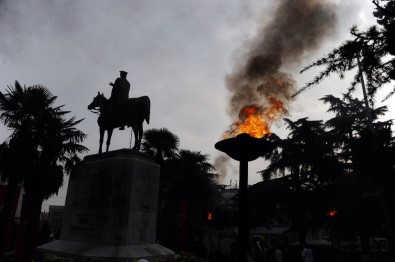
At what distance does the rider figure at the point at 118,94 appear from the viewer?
37.4ft

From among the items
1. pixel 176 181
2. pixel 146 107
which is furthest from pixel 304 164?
pixel 146 107

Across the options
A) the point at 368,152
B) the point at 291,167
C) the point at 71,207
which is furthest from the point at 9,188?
the point at 291,167

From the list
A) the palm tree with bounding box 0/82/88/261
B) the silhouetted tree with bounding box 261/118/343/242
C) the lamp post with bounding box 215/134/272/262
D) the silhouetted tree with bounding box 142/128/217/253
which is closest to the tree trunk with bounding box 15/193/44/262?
the palm tree with bounding box 0/82/88/261

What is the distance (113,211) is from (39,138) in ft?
19.4

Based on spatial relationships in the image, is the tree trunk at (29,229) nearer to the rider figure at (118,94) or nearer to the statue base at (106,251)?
the statue base at (106,251)

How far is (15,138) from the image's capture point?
12961mm

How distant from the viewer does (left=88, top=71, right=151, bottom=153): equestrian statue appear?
11.2m

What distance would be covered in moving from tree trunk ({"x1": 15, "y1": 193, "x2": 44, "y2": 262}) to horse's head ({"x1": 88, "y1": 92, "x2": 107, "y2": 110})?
4.20m

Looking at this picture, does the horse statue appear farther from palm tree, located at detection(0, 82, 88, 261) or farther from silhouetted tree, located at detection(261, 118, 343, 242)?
silhouetted tree, located at detection(261, 118, 343, 242)

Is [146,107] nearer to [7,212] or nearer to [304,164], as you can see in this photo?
[7,212]

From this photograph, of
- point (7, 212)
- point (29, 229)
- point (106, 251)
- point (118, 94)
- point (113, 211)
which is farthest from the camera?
point (118, 94)

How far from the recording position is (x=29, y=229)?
1090 centimetres

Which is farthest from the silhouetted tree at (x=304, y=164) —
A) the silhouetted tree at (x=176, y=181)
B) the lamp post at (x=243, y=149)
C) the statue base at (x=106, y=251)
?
the lamp post at (x=243, y=149)

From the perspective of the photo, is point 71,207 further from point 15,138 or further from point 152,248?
point 15,138
